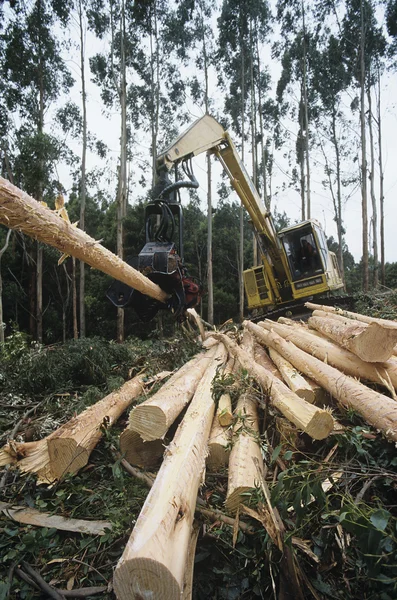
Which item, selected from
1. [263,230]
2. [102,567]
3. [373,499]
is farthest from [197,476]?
[263,230]

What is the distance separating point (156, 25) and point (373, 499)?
993 inches

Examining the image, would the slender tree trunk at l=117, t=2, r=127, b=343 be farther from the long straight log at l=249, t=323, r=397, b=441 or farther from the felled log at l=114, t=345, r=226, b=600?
the felled log at l=114, t=345, r=226, b=600

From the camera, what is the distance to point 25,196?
2449 millimetres

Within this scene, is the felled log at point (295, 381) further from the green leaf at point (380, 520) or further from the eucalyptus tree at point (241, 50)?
the eucalyptus tree at point (241, 50)

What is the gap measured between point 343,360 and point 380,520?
1886mm

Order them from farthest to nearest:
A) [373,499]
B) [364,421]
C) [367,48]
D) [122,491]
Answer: [367,48] → [364,421] → [122,491] → [373,499]

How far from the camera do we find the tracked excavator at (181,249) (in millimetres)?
4551

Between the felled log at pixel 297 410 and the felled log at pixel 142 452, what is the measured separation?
847mm

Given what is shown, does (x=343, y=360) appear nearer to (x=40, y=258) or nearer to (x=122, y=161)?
(x=122, y=161)

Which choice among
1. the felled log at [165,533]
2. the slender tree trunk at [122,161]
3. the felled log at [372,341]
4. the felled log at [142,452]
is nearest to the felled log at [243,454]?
the felled log at [165,533]

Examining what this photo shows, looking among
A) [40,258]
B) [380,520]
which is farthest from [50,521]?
[40,258]

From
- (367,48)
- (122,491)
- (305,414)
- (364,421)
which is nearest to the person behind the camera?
(305,414)

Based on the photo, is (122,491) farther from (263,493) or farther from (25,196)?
(25,196)

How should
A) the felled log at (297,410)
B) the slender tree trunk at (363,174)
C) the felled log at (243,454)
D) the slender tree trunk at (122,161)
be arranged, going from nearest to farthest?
the felled log at (243,454)
the felled log at (297,410)
the slender tree trunk at (122,161)
the slender tree trunk at (363,174)
